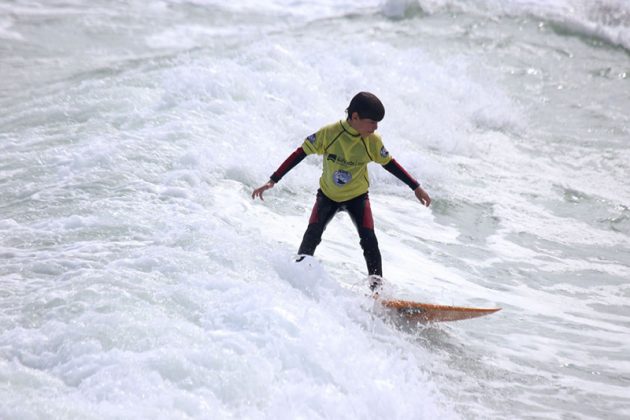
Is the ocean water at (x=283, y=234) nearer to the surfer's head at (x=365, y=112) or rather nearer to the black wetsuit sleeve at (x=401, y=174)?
the black wetsuit sleeve at (x=401, y=174)

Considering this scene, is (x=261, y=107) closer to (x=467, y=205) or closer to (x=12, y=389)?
(x=467, y=205)

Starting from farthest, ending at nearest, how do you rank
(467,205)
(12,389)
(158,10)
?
(158,10) → (467,205) → (12,389)

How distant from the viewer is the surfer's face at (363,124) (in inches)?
217

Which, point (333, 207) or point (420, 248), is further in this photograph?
point (420, 248)

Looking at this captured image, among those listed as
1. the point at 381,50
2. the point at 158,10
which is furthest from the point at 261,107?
the point at 158,10

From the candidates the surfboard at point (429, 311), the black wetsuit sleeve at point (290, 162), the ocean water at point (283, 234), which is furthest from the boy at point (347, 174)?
the ocean water at point (283, 234)

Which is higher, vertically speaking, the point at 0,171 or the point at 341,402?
the point at 341,402

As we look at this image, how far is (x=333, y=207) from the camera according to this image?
5.96 meters

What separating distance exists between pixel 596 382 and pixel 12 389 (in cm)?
396

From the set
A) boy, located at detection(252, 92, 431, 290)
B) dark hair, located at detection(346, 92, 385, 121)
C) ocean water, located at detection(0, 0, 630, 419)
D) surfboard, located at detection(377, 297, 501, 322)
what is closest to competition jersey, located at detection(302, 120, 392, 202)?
boy, located at detection(252, 92, 431, 290)

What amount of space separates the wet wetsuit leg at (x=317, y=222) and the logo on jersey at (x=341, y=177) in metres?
0.18

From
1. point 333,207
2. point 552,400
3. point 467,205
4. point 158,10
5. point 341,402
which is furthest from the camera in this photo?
point 158,10

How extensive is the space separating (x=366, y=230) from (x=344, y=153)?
0.61m

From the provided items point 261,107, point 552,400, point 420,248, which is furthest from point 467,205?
point 552,400
